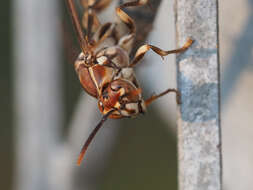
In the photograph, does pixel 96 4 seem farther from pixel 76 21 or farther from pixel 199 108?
pixel 199 108

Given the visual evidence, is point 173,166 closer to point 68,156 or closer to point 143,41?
point 68,156

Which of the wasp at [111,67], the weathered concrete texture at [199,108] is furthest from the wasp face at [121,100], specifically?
the weathered concrete texture at [199,108]

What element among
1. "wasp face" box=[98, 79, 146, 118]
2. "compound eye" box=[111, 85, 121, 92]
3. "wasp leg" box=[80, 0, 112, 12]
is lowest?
"wasp face" box=[98, 79, 146, 118]

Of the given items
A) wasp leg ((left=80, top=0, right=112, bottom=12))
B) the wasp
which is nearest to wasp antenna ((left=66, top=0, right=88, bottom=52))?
the wasp

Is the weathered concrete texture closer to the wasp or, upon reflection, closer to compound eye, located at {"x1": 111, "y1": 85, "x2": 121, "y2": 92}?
the wasp

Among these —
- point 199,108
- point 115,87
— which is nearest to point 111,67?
point 115,87

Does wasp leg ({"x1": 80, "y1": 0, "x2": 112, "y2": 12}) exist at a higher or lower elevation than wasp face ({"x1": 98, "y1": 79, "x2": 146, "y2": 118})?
higher

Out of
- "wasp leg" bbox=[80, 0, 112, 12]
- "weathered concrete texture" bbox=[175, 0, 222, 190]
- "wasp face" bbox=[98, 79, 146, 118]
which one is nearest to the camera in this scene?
Result: "weathered concrete texture" bbox=[175, 0, 222, 190]

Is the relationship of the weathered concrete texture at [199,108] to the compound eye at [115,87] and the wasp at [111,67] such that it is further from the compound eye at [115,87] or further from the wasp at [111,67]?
the compound eye at [115,87]
